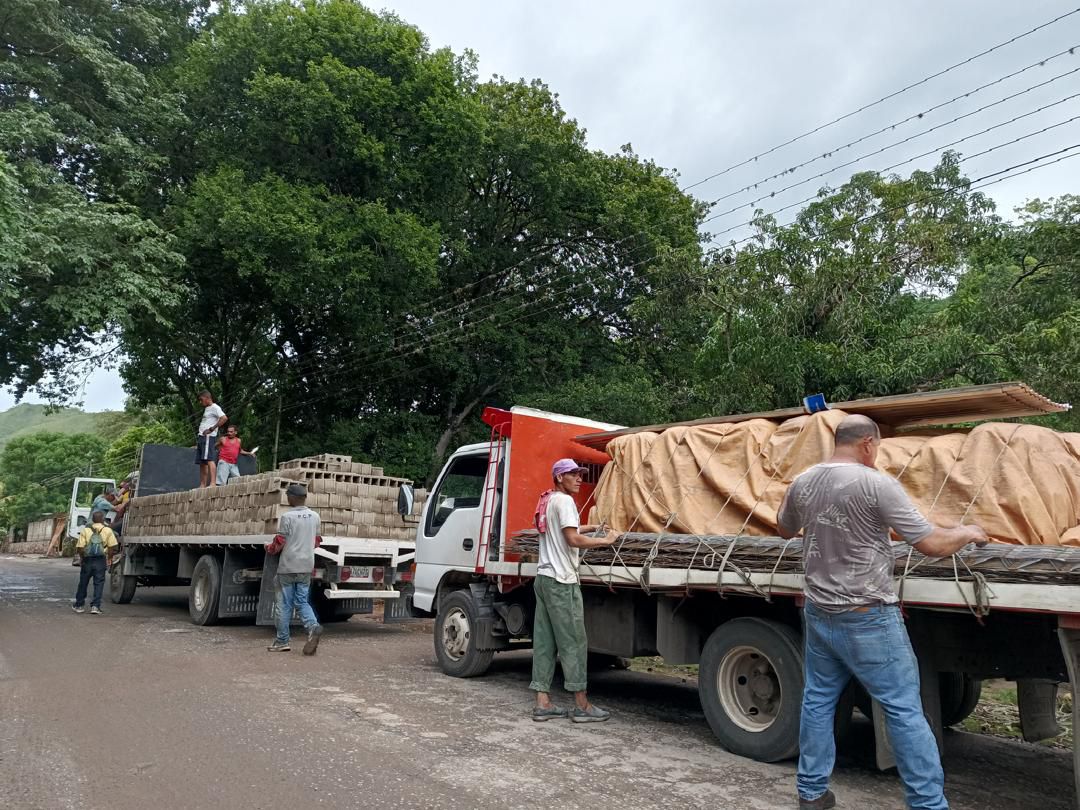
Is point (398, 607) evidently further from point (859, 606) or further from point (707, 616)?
point (859, 606)

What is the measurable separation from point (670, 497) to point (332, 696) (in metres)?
3.19

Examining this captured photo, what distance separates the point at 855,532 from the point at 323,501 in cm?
741

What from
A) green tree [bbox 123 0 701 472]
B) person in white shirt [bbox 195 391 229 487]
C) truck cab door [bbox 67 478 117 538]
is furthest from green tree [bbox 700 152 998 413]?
truck cab door [bbox 67 478 117 538]

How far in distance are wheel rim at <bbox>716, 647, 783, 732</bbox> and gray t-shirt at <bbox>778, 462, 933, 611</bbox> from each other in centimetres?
153

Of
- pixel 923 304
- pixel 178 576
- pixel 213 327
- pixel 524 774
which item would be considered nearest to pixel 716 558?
pixel 524 774

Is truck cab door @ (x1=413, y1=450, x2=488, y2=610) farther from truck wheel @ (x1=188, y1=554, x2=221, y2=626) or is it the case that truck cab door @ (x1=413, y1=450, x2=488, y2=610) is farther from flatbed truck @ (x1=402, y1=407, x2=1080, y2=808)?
truck wheel @ (x1=188, y1=554, x2=221, y2=626)

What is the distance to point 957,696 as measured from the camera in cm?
611

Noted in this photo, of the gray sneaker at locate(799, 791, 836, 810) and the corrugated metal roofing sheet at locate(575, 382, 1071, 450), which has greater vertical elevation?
the corrugated metal roofing sheet at locate(575, 382, 1071, 450)

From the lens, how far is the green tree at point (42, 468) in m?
66.0

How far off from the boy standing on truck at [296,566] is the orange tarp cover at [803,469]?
3.69 m

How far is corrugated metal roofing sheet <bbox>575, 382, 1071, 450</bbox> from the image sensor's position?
5.13m

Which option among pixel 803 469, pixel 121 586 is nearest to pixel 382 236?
pixel 121 586

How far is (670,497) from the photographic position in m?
6.26

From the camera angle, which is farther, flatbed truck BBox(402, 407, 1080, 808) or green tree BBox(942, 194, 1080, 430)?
green tree BBox(942, 194, 1080, 430)
